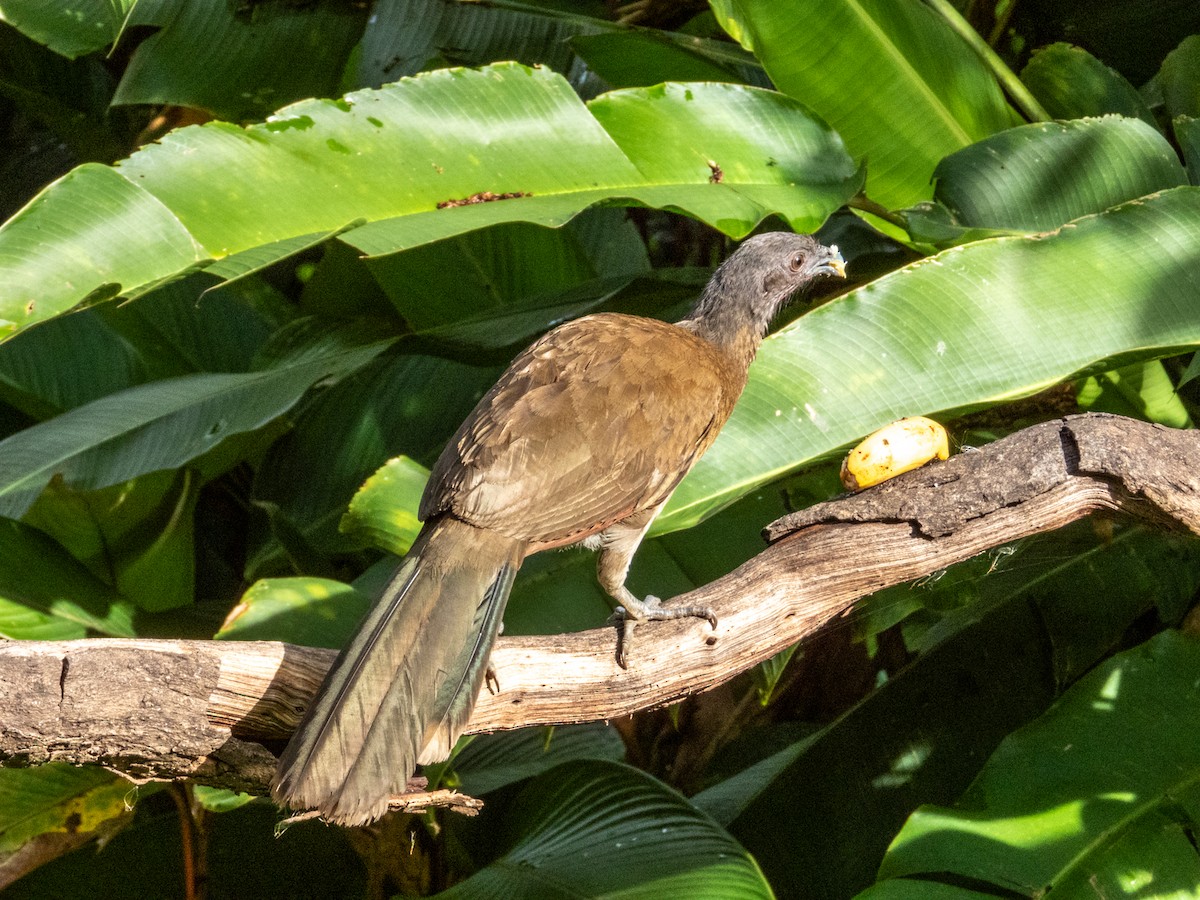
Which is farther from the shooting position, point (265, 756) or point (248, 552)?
point (248, 552)

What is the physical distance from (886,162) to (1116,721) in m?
1.60

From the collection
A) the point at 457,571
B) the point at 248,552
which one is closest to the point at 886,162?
the point at 457,571

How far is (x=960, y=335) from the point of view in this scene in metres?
2.56

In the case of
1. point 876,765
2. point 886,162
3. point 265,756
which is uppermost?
point 886,162

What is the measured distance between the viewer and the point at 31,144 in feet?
16.6

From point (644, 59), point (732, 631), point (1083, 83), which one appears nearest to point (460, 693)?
point (732, 631)

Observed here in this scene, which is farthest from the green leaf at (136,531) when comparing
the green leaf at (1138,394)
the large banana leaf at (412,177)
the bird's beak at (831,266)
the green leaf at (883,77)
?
the green leaf at (1138,394)

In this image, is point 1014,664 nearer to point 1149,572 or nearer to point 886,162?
point 1149,572

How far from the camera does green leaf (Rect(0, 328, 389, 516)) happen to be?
2875 millimetres

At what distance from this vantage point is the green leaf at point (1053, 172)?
2885mm

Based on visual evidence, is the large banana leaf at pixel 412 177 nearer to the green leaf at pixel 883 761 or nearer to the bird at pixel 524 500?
the bird at pixel 524 500

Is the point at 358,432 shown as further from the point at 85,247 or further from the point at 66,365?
the point at 85,247

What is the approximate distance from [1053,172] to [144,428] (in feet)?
7.99

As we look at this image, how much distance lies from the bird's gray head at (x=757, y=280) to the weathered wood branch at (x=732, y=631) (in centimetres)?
76
